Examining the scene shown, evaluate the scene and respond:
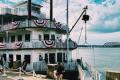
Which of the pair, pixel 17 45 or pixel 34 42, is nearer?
pixel 34 42

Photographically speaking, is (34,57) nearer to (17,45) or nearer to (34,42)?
(34,42)

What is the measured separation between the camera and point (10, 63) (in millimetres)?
40781

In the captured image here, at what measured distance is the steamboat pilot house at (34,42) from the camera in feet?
131

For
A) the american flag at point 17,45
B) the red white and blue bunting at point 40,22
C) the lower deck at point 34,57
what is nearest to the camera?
the lower deck at point 34,57

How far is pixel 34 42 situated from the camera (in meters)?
39.9

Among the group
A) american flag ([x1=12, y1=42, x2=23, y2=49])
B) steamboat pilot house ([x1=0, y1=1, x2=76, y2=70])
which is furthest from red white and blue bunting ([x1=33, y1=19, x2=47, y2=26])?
american flag ([x1=12, y1=42, x2=23, y2=49])

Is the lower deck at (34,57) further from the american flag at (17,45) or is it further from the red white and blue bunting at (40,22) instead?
the red white and blue bunting at (40,22)

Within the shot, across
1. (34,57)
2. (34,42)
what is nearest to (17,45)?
(34,42)

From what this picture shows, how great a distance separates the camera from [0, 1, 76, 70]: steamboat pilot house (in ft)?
131

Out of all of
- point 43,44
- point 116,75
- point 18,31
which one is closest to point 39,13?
point 18,31

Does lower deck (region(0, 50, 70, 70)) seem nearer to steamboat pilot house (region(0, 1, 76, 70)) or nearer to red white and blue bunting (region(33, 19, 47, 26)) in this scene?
steamboat pilot house (region(0, 1, 76, 70))

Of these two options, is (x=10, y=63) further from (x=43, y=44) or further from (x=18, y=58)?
(x=43, y=44)

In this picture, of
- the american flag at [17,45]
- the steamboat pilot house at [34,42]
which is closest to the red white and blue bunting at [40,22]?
the steamboat pilot house at [34,42]

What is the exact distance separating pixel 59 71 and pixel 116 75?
27.3 ft
